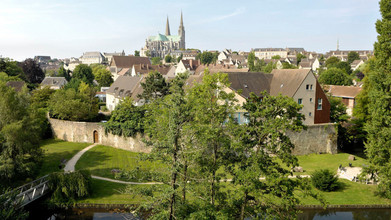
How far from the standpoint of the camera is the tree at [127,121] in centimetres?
3588

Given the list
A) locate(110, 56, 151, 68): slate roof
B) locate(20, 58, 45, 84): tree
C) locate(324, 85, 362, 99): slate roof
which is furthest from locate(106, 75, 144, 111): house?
locate(110, 56, 151, 68): slate roof

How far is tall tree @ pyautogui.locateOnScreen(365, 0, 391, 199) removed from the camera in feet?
72.6

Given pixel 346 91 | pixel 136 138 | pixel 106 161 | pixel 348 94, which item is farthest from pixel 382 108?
pixel 346 91

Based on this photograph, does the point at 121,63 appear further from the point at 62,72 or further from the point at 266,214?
the point at 266,214

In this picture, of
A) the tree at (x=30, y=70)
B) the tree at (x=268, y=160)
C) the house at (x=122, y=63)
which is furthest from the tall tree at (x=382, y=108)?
the house at (x=122, y=63)

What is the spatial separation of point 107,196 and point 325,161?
70.5 ft

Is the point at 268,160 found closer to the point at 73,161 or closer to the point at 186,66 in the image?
the point at 73,161

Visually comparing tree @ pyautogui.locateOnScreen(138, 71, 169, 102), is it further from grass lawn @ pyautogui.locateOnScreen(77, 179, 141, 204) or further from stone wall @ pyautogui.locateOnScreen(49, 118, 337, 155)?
grass lawn @ pyautogui.locateOnScreen(77, 179, 141, 204)

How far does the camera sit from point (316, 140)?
112ft

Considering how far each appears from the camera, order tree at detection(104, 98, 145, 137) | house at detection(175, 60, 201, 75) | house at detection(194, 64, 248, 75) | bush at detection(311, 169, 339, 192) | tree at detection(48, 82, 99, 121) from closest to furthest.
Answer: bush at detection(311, 169, 339, 192) < tree at detection(104, 98, 145, 137) < tree at detection(48, 82, 99, 121) < house at detection(194, 64, 248, 75) < house at detection(175, 60, 201, 75)

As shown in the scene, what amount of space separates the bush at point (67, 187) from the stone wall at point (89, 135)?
11879mm

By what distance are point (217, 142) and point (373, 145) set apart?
1381cm

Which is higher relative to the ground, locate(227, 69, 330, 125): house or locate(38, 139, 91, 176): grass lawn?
locate(227, 69, 330, 125): house

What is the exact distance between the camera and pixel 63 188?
23688mm
